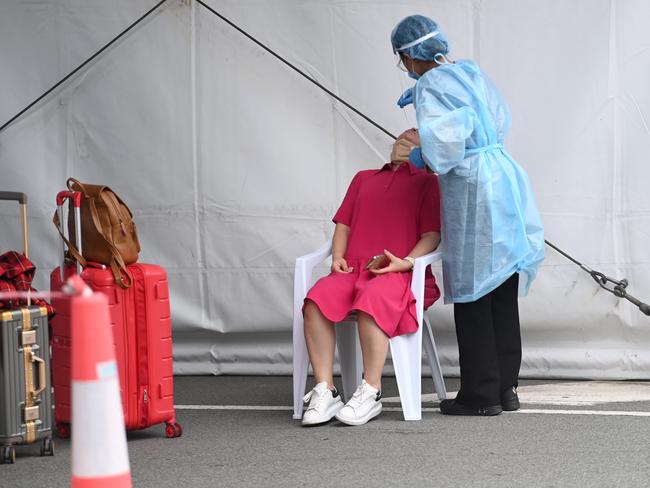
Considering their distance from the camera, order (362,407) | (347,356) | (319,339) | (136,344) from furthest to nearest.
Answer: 1. (347,356)
2. (319,339)
3. (362,407)
4. (136,344)

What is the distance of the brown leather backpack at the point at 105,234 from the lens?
3.76 metres

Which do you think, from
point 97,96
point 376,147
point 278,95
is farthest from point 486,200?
point 97,96

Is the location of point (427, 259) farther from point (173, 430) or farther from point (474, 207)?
point (173, 430)

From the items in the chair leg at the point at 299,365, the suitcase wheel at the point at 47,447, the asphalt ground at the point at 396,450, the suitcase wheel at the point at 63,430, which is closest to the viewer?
the asphalt ground at the point at 396,450

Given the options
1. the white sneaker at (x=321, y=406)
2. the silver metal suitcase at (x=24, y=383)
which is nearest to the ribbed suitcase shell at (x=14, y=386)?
the silver metal suitcase at (x=24, y=383)

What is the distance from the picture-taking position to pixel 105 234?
149 inches

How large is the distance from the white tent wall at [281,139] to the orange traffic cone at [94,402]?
2855 mm

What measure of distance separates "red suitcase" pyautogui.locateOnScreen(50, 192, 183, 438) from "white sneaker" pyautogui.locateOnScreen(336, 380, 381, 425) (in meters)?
0.54

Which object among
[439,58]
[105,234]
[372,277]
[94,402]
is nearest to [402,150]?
[439,58]

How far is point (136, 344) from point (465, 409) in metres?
1.12

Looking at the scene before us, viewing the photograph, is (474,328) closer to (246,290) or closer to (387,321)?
(387,321)

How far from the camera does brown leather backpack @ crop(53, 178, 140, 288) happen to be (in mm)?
3764

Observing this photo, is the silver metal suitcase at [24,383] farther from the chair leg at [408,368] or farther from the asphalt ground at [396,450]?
the chair leg at [408,368]

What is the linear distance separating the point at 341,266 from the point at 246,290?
1074 millimetres
